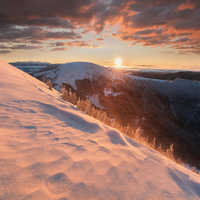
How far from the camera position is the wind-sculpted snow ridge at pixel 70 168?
142 centimetres

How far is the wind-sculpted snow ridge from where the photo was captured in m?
1.42

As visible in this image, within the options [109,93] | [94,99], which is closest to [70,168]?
[94,99]

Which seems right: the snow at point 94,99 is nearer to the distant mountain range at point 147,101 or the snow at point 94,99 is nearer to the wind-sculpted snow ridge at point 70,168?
the distant mountain range at point 147,101

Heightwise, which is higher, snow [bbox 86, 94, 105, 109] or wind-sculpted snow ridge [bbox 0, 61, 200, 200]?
wind-sculpted snow ridge [bbox 0, 61, 200, 200]

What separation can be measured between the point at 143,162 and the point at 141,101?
36969 mm

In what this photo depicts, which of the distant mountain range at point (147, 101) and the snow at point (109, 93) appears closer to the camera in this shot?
the distant mountain range at point (147, 101)

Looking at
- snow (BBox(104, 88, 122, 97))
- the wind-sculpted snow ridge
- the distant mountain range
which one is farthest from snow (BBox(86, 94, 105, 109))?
the wind-sculpted snow ridge

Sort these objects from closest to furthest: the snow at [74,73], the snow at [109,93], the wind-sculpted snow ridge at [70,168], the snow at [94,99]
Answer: the wind-sculpted snow ridge at [70,168] < the snow at [94,99] < the snow at [74,73] < the snow at [109,93]

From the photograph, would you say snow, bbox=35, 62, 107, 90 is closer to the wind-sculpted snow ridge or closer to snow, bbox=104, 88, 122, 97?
snow, bbox=104, 88, 122, 97

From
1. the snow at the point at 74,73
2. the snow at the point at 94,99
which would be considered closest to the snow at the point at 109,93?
the snow at the point at 94,99

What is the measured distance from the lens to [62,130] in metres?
2.94

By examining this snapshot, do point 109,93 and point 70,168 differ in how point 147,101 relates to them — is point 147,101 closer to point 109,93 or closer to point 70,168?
point 109,93

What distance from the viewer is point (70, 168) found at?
179cm

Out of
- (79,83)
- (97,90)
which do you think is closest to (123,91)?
(97,90)
